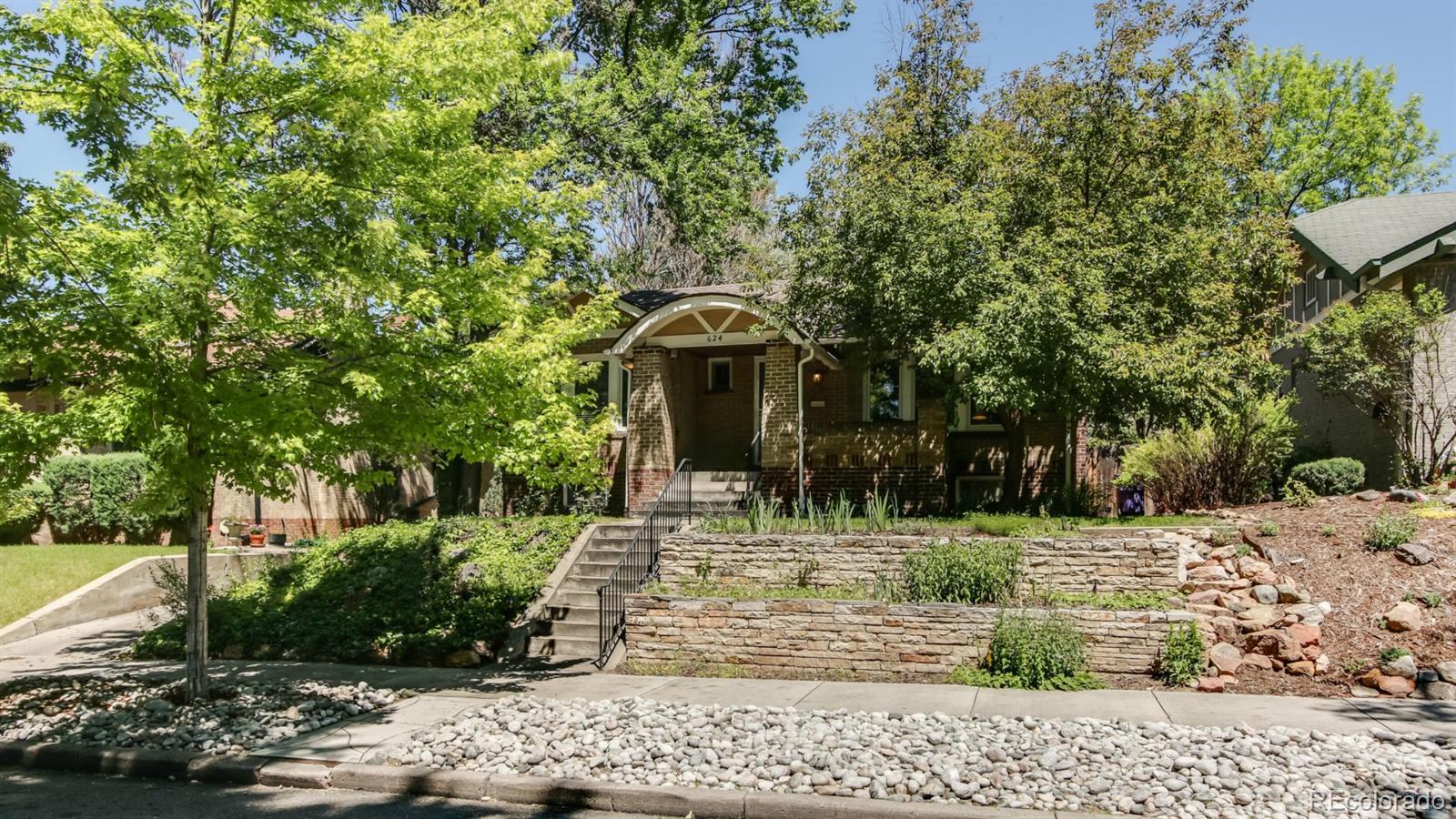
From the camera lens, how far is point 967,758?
22.9 feet

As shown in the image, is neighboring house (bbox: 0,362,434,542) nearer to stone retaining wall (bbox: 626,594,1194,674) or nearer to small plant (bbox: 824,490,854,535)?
small plant (bbox: 824,490,854,535)

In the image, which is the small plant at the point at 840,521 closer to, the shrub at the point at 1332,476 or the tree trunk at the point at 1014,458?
the tree trunk at the point at 1014,458

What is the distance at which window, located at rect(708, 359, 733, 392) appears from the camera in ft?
67.4

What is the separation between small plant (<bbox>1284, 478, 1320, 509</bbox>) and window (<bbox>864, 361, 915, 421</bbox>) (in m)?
6.51

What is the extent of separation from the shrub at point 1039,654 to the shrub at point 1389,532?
4460 mm

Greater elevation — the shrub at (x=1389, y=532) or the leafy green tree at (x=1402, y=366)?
the leafy green tree at (x=1402, y=366)

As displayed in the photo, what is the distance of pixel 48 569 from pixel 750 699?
1336 cm

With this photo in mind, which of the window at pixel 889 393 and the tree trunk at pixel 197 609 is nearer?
the tree trunk at pixel 197 609

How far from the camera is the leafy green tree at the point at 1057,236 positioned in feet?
45.5

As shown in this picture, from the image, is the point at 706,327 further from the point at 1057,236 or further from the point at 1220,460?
the point at 1220,460

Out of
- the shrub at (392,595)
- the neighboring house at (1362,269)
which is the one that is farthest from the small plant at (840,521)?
the neighboring house at (1362,269)

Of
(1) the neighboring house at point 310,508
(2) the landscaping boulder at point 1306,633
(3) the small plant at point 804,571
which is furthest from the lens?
(1) the neighboring house at point 310,508

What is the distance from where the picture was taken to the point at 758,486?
57.7ft

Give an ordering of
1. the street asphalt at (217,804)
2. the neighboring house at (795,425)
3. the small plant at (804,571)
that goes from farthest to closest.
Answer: the neighboring house at (795,425) → the small plant at (804,571) → the street asphalt at (217,804)
